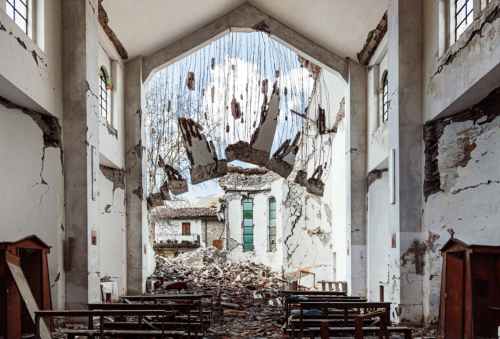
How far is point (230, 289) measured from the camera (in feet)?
48.4

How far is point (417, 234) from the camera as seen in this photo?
796 centimetres

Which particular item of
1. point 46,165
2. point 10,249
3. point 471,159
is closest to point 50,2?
point 46,165

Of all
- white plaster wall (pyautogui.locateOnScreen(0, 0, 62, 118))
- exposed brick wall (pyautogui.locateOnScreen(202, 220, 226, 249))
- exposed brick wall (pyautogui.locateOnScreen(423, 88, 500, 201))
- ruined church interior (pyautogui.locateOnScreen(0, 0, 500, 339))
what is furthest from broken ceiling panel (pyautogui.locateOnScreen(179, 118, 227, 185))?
exposed brick wall (pyautogui.locateOnScreen(202, 220, 226, 249))

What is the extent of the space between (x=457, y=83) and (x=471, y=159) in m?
1.38

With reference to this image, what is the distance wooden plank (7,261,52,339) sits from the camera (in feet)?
19.7

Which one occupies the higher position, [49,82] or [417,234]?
[49,82]

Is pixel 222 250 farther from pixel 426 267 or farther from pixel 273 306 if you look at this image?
pixel 426 267

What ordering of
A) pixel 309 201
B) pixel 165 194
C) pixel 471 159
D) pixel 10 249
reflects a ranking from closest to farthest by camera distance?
1. pixel 10 249
2. pixel 471 159
3. pixel 165 194
4. pixel 309 201

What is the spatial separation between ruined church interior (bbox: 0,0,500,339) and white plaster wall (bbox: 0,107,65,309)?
1.0 inches

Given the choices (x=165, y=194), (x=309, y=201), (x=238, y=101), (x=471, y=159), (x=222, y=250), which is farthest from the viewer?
(x=222, y=250)

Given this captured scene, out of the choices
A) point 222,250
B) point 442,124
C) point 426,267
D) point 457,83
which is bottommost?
point 222,250

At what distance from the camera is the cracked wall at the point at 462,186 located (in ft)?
22.3

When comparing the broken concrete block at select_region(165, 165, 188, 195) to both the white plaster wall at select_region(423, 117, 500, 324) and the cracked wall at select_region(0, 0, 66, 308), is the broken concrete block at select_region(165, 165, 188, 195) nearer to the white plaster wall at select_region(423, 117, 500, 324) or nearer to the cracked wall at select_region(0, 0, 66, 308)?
the cracked wall at select_region(0, 0, 66, 308)

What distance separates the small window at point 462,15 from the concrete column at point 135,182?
8.48 metres
